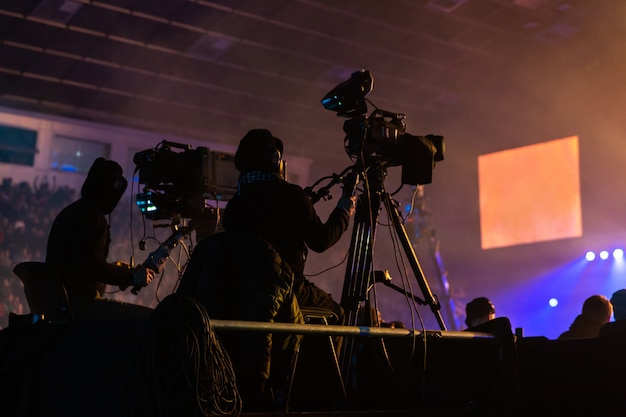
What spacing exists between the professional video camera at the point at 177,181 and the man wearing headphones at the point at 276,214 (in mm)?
1024

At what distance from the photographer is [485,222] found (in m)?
12.9

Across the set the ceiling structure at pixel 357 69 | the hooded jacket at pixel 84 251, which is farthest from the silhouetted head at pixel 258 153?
the ceiling structure at pixel 357 69

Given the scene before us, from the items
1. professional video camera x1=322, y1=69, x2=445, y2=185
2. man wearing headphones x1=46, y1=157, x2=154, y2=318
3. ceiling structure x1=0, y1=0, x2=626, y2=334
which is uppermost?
ceiling structure x1=0, y1=0, x2=626, y2=334

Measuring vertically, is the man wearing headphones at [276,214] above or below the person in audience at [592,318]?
above

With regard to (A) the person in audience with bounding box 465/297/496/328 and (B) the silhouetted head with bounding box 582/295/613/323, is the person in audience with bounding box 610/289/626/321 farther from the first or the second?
(A) the person in audience with bounding box 465/297/496/328

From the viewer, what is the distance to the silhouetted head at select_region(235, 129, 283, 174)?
9.50 ft

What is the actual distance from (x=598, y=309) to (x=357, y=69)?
710 centimetres

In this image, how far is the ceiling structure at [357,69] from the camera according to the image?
9820 millimetres

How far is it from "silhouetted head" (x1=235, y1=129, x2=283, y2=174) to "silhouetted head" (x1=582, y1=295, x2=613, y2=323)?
104 inches

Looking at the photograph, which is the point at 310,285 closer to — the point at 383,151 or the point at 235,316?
the point at 235,316

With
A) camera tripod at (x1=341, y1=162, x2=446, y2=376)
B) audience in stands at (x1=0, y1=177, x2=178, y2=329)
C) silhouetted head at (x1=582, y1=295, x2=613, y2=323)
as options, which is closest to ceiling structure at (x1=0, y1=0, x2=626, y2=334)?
audience in stands at (x1=0, y1=177, x2=178, y2=329)

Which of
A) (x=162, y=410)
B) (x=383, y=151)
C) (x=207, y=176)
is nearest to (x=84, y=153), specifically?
(x=207, y=176)

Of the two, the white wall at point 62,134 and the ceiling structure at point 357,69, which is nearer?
the ceiling structure at point 357,69

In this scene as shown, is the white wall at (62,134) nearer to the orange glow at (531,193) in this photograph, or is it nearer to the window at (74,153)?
the window at (74,153)
